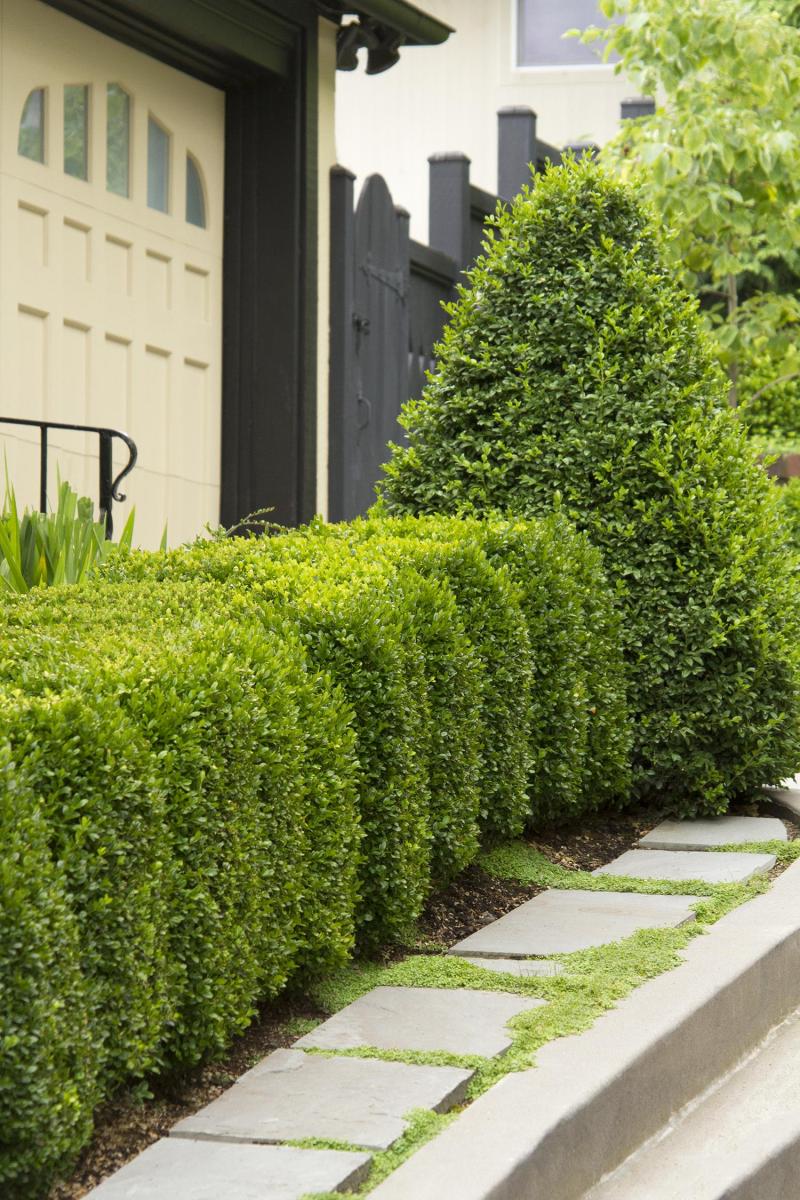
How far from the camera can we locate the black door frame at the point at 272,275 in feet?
26.4

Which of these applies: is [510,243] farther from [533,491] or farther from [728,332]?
[728,332]

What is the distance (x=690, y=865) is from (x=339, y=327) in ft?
14.3

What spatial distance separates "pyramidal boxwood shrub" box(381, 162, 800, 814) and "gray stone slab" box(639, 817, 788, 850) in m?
0.08

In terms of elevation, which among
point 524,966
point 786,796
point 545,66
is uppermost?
point 545,66

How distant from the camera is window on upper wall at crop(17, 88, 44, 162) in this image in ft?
22.7

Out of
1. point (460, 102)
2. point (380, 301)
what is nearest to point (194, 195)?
point (380, 301)

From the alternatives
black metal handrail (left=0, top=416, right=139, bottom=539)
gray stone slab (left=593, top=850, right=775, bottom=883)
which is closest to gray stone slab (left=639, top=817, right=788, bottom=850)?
gray stone slab (left=593, top=850, right=775, bottom=883)

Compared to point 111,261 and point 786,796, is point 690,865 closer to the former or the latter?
point 786,796

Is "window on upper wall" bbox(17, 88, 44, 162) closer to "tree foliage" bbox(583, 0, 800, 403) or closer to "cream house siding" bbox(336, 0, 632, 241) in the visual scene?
"tree foliage" bbox(583, 0, 800, 403)

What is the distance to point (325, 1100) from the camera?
3.06 meters

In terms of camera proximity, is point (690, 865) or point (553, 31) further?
point (553, 31)

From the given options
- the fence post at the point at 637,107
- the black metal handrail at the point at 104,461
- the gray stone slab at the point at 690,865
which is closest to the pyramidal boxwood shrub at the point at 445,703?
the gray stone slab at the point at 690,865

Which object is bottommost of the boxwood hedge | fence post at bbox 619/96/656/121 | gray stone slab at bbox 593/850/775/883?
gray stone slab at bbox 593/850/775/883

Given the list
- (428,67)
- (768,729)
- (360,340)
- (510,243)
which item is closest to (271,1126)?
(768,729)
